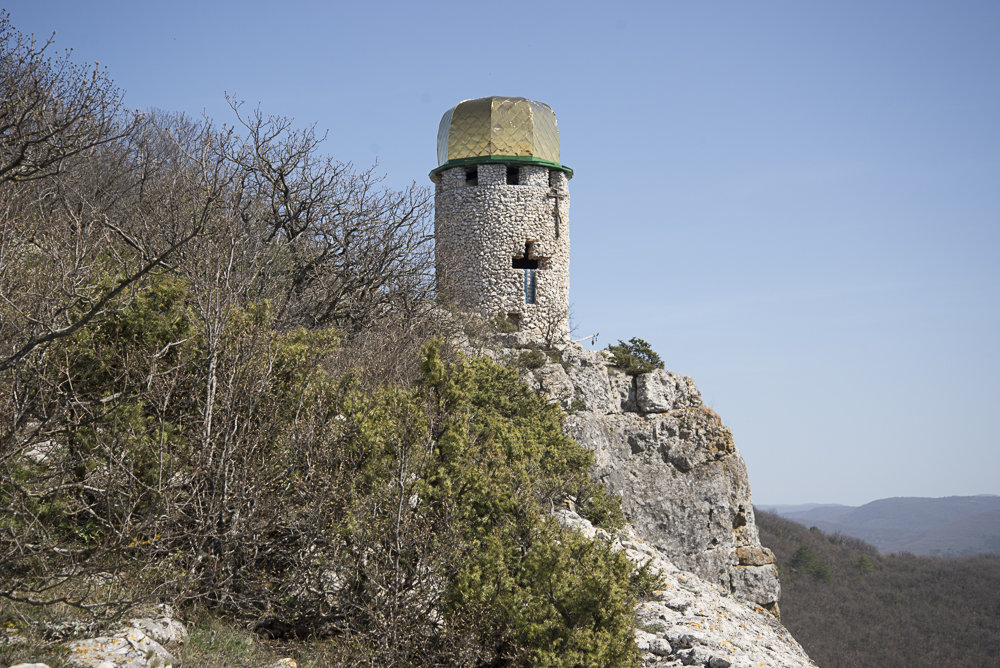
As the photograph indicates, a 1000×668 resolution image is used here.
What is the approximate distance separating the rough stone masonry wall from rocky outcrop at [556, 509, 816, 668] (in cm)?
1143

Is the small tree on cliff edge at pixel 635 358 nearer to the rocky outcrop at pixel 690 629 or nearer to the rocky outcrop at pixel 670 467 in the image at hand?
the rocky outcrop at pixel 670 467

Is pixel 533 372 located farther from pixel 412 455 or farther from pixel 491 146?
pixel 412 455

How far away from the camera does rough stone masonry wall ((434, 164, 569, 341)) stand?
76.8ft

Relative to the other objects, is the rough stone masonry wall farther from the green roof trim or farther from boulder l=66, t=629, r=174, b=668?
boulder l=66, t=629, r=174, b=668

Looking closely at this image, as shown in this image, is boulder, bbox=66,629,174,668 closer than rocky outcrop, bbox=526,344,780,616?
Yes

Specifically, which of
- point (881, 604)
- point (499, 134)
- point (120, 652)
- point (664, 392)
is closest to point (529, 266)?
point (499, 134)

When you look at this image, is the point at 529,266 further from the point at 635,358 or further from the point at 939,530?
the point at 939,530

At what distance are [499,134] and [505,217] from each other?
2528 millimetres

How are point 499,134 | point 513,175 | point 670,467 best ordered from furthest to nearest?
point 513,175 < point 499,134 < point 670,467

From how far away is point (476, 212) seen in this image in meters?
23.7

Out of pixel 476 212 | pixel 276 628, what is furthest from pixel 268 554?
pixel 476 212

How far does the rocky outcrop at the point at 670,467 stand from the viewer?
19.3 m

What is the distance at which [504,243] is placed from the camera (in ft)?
77.1

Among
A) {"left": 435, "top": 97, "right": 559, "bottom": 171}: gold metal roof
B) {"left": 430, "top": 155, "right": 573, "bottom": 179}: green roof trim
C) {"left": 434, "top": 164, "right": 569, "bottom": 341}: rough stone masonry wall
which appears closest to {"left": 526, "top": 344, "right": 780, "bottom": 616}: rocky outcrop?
{"left": 434, "top": 164, "right": 569, "bottom": 341}: rough stone masonry wall
